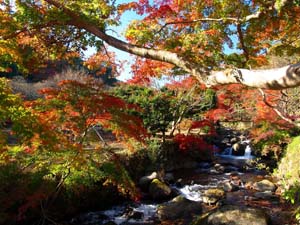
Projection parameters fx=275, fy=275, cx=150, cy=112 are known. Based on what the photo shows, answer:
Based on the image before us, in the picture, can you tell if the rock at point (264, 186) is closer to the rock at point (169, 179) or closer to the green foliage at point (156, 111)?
the rock at point (169, 179)

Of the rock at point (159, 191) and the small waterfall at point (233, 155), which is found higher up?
the small waterfall at point (233, 155)

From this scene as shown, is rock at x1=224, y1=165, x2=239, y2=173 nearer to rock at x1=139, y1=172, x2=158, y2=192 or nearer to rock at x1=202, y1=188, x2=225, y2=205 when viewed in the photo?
rock at x1=202, y1=188, x2=225, y2=205

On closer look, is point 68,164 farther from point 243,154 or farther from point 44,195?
point 243,154

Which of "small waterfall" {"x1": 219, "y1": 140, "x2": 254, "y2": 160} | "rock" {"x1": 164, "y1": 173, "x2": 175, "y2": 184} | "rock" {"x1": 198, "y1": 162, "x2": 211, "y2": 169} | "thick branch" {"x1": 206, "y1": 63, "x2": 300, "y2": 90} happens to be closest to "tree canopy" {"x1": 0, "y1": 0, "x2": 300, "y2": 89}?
"thick branch" {"x1": 206, "y1": 63, "x2": 300, "y2": 90}

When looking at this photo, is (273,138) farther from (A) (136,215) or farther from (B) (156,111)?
(A) (136,215)

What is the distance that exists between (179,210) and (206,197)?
5.10ft

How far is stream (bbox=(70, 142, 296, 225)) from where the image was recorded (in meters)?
8.69

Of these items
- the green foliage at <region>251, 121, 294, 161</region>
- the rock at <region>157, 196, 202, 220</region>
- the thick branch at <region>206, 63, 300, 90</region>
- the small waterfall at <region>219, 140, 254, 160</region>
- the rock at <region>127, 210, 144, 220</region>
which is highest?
the thick branch at <region>206, 63, 300, 90</region>

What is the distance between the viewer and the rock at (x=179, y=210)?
8734mm

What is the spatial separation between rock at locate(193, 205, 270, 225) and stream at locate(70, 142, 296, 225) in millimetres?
1332

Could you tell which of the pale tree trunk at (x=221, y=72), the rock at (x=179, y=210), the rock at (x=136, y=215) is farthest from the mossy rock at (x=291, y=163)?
the pale tree trunk at (x=221, y=72)

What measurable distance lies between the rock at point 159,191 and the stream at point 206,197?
265 millimetres

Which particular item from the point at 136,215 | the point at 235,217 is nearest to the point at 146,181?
the point at 136,215

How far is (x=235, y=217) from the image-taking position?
22.7ft
